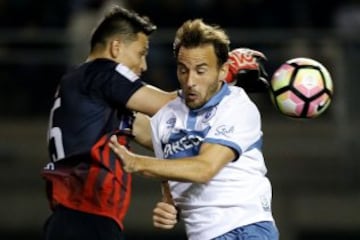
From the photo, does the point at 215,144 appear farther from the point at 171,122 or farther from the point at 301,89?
the point at 301,89

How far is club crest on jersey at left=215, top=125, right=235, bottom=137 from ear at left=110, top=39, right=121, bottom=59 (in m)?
1.27

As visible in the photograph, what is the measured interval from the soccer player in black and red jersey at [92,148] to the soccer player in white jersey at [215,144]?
2.12 ft

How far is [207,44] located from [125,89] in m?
0.89

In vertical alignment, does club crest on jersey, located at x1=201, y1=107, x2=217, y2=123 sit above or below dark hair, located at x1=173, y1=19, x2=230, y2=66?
below

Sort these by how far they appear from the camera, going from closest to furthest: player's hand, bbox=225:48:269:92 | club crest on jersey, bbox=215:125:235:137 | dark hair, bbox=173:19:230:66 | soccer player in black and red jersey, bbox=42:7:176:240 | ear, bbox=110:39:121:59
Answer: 1. club crest on jersey, bbox=215:125:235:137
2. dark hair, bbox=173:19:230:66
3. player's hand, bbox=225:48:269:92
4. soccer player in black and red jersey, bbox=42:7:176:240
5. ear, bbox=110:39:121:59

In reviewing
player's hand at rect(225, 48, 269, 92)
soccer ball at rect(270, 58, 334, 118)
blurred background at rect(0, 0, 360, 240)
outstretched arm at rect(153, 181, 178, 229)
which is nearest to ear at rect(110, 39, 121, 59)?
player's hand at rect(225, 48, 269, 92)

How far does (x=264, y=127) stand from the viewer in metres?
12.2

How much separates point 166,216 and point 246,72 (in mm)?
1068

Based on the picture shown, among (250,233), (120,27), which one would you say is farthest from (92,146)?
(250,233)

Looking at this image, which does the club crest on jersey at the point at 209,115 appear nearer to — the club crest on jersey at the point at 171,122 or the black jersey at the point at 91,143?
the club crest on jersey at the point at 171,122

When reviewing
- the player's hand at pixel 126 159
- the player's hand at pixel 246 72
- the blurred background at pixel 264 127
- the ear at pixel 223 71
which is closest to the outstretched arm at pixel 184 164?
the player's hand at pixel 126 159

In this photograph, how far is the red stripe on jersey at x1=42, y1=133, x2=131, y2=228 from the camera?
295 inches

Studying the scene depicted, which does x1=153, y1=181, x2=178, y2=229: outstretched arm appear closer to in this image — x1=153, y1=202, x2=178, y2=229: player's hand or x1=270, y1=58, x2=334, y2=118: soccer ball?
x1=153, y1=202, x2=178, y2=229: player's hand

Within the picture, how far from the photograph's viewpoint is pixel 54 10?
524 inches
